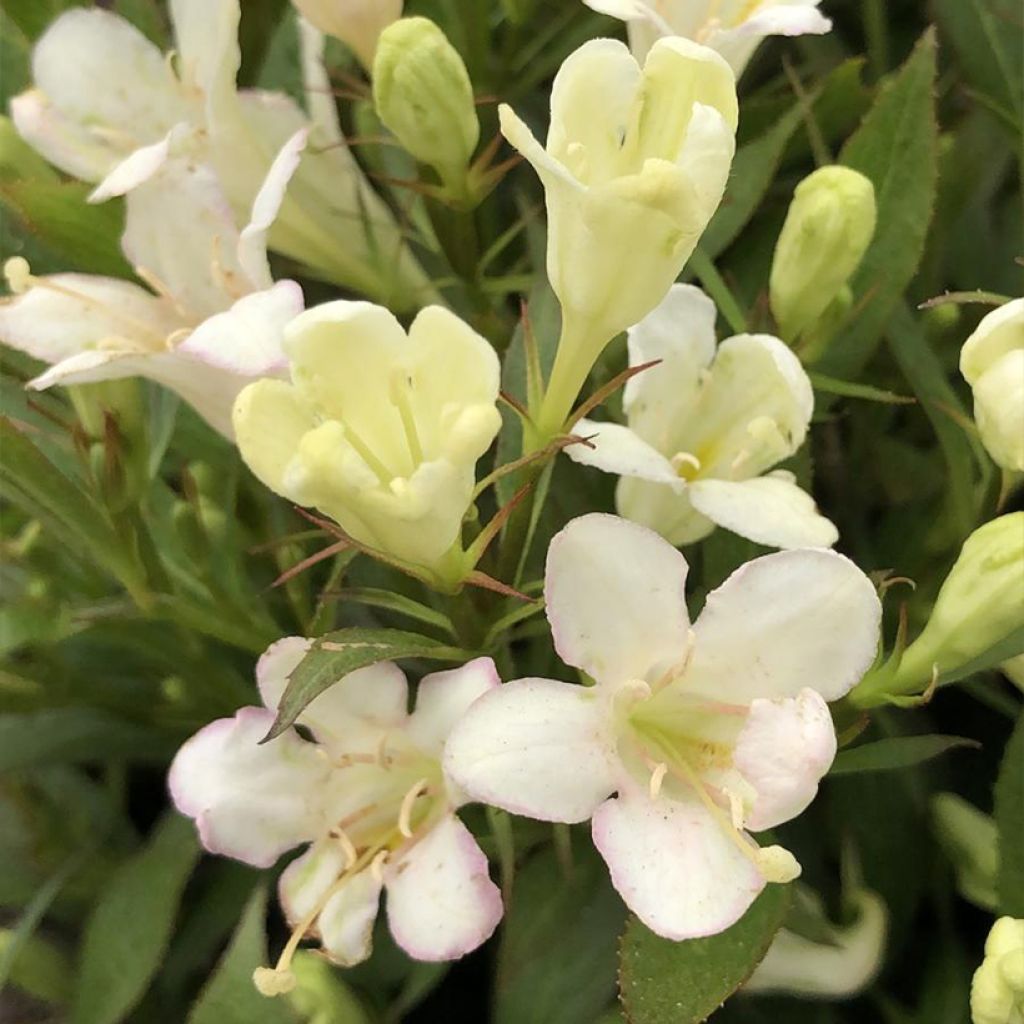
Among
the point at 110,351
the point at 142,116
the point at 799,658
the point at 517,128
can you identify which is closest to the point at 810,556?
the point at 799,658

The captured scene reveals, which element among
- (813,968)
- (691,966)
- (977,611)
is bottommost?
(813,968)

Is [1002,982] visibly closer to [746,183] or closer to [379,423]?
[379,423]

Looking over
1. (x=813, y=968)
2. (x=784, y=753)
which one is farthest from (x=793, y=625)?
(x=813, y=968)

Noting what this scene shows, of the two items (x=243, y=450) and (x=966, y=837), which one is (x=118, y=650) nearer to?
(x=243, y=450)

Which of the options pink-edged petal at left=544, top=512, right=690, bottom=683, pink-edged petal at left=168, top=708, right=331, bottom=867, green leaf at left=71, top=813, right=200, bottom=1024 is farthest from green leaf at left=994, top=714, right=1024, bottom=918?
green leaf at left=71, top=813, right=200, bottom=1024

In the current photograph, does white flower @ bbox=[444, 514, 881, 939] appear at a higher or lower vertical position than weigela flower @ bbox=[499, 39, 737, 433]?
lower

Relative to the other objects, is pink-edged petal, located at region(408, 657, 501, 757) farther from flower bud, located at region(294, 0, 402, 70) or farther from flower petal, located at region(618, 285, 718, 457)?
flower bud, located at region(294, 0, 402, 70)
